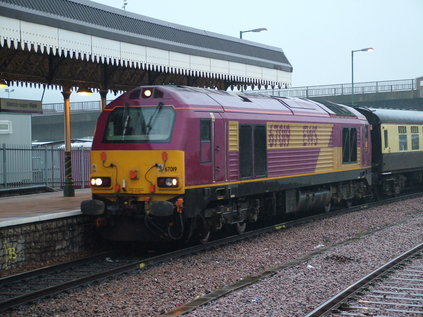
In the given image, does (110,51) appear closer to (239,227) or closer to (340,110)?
(239,227)

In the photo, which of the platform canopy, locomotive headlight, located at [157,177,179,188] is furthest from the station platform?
the platform canopy

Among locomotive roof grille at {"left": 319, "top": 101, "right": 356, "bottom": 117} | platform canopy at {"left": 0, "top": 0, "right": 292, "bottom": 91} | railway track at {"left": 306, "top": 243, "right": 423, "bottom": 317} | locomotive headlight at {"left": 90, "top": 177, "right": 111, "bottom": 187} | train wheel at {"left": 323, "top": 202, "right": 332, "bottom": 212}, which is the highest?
platform canopy at {"left": 0, "top": 0, "right": 292, "bottom": 91}

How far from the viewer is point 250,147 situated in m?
14.5

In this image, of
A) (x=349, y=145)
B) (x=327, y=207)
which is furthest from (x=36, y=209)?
(x=349, y=145)

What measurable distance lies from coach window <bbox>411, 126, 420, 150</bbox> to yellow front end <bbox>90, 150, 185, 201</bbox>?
15.7 m

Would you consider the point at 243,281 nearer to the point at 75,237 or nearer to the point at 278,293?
the point at 278,293

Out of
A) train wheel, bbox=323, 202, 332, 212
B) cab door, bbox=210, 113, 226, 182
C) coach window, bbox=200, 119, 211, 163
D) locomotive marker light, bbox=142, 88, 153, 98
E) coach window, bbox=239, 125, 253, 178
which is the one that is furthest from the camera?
train wheel, bbox=323, 202, 332, 212

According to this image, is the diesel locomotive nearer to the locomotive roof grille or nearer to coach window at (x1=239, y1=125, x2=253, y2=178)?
coach window at (x1=239, y1=125, x2=253, y2=178)

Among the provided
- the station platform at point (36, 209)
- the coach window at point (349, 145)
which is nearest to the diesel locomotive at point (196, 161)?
the station platform at point (36, 209)

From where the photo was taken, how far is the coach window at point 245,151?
14.1m

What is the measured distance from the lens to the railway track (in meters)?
8.20

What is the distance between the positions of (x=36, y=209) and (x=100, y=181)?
8.05 feet

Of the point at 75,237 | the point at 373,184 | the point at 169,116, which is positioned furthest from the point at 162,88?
the point at 373,184

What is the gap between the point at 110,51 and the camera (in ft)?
48.5
